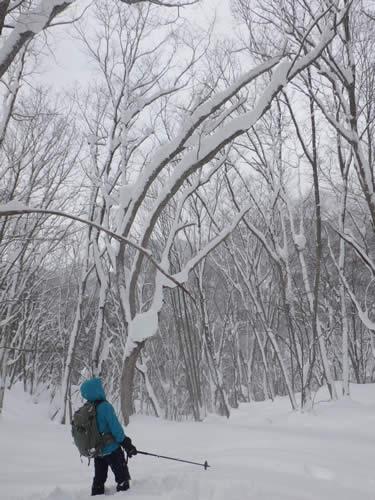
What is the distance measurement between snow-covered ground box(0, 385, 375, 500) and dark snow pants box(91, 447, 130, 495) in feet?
0.36

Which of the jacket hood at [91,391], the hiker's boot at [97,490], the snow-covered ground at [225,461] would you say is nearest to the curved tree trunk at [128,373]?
the snow-covered ground at [225,461]

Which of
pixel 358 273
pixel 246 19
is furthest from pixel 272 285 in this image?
pixel 246 19

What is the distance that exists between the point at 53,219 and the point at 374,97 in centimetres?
745

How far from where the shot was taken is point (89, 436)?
11.5 ft

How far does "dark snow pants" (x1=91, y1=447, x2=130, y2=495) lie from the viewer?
3.48 meters

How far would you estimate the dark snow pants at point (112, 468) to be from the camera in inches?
137

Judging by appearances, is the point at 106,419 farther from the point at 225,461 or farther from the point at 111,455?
the point at 225,461

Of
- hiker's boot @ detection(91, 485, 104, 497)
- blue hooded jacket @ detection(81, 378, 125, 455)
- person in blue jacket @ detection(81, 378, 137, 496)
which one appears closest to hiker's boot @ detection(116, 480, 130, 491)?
person in blue jacket @ detection(81, 378, 137, 496)

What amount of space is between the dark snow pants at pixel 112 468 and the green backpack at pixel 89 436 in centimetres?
12

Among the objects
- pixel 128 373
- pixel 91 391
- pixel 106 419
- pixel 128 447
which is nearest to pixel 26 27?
pixel 91 391

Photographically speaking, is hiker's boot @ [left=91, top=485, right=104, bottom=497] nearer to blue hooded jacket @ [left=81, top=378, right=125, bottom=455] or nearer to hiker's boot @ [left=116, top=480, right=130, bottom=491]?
hiker's boot @ [left=116, top=480, right=130, bottom=491]

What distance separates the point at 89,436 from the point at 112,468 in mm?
361

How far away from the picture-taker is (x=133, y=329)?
613 centimetres

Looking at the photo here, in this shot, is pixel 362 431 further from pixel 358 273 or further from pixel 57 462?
pixel 358 273
